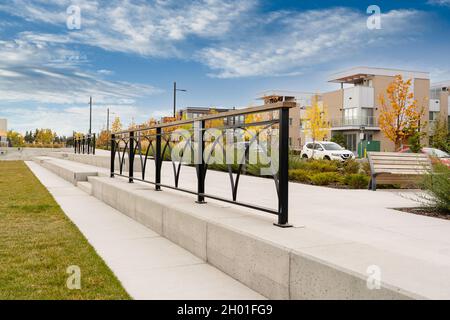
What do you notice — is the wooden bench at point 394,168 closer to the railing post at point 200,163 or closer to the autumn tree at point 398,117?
the railing post at point 200,163

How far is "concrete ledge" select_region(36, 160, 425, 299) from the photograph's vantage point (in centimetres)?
242

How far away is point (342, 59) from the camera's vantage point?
5422 centimetres

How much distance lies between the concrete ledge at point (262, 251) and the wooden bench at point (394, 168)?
466 cm

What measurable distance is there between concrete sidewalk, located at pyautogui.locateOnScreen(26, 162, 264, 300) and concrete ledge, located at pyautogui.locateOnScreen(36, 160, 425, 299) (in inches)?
4.7

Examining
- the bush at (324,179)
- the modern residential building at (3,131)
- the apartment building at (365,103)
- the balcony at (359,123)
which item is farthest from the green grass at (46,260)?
the modern residential building at (3,131)

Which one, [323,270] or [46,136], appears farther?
[46,136]

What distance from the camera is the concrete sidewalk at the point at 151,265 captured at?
3.31 meters

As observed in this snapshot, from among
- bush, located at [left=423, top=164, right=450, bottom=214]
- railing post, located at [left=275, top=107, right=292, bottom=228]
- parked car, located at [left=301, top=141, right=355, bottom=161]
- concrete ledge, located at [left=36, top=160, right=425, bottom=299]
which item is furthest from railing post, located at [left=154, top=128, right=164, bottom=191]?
parked car, located at [left=301, top=141, right=355, bottom=161]

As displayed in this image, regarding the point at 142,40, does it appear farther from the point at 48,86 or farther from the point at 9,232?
the point at 9,232

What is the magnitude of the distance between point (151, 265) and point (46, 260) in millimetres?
1050

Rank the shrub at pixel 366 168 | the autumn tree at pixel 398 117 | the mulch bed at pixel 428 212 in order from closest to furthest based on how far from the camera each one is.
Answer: the mulch bed at pixel 428 212 < the shrub at pixel 366 168 < the autumn tree at pixel 398 117

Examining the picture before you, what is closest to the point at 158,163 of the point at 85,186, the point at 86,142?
the point at 85,186

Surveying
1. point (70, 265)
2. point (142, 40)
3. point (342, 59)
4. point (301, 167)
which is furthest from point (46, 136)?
point (70, 265)

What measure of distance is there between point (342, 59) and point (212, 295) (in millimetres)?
55189
